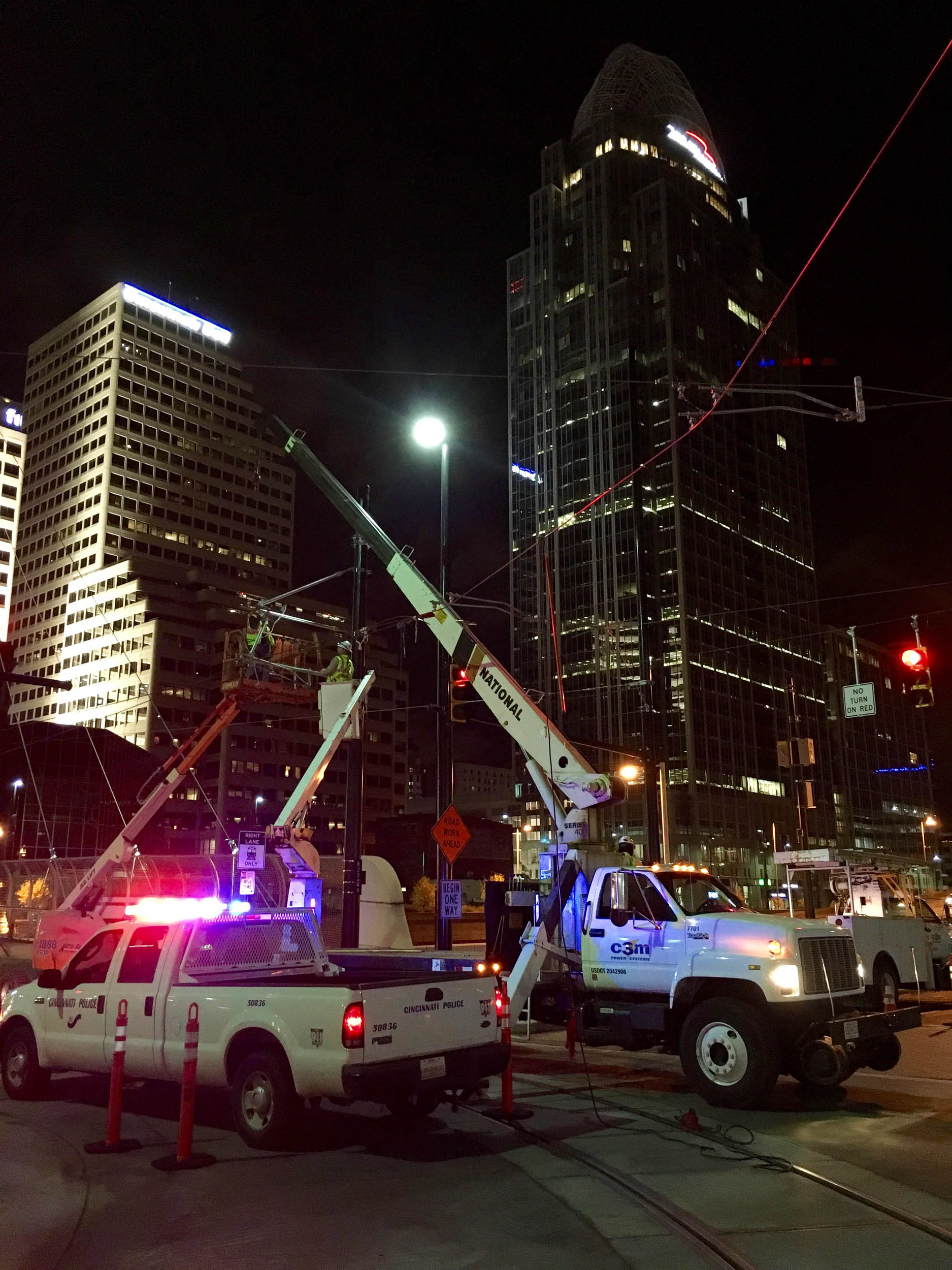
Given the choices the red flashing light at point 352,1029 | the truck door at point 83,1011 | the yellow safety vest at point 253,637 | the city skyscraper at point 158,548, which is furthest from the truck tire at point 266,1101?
the city skyscraper at point 158,548

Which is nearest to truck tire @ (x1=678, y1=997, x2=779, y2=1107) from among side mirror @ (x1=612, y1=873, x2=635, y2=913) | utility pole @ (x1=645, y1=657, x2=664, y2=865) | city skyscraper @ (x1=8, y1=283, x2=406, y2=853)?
side mirror @ (x1=612, y1=873, x2=635, y2=913)

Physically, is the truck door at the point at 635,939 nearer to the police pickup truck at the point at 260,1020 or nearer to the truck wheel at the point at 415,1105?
the police pickup truck at the point at 260,1020

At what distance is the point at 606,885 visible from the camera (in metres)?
12.5

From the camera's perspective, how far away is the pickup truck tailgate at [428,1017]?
26.7 feet

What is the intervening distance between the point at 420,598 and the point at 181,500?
127965 millimetres

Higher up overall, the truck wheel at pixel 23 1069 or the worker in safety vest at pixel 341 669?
the worker in safety vest at pixel 341 669

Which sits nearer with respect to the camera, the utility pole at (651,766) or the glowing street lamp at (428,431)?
the glowing street lamp at (428,431)

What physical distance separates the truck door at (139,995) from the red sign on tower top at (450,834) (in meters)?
8.67

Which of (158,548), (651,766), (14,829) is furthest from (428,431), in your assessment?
(158,548)

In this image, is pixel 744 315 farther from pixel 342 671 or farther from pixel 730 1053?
pixel 730 1053

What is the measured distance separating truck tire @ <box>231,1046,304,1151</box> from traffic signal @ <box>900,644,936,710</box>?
1437 cm

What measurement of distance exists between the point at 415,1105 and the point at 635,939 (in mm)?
3968

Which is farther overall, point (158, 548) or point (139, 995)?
point (158, 548)

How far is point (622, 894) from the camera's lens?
12.1m
